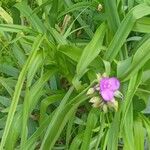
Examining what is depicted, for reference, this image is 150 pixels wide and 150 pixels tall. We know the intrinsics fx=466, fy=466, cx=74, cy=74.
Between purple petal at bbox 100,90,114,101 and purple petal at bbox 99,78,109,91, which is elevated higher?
purple petal at bbox 99,78,109,91

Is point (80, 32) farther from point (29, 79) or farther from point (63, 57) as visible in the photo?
point (29, 79)

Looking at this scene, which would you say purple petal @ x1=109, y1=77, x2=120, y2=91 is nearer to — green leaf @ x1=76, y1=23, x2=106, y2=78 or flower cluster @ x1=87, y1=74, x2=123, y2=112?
flower cluster @ x1=87, y1=74, x2=123, y2=112

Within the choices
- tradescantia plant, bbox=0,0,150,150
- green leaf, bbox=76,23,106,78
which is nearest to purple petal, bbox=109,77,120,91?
tradescantia plant, bbox=0,0,150,150

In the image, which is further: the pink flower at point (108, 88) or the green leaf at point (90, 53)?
the green leaf at point (90, 53)

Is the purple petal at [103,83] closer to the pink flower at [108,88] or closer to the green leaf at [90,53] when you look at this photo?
the pink flower at [108,88]

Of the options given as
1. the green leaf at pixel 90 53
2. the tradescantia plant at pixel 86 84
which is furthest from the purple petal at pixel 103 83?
the green leaf at pixel 90 53

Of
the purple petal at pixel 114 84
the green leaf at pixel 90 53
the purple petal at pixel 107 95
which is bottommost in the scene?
the purple petal at pixel 107 95

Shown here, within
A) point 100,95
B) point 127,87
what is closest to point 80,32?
point 127,87
